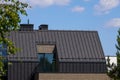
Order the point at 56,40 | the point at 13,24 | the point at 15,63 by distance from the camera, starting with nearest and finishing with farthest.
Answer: the point at 13,24 < the point at 15,63 < the point at 56,40

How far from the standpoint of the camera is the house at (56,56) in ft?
134

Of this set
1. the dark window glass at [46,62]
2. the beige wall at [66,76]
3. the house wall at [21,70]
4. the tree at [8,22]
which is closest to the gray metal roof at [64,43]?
the house wall at [21,70]

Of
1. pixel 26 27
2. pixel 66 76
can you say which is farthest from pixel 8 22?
pixel 26 27

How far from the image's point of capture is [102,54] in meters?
43.0

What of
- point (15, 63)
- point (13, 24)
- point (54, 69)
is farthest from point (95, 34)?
point (13, 24)

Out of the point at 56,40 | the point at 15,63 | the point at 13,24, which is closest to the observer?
the point at 13,24

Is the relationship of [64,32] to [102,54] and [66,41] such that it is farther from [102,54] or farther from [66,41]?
[102,54]

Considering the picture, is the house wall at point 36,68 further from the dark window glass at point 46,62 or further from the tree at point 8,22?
the tree at point 8,22

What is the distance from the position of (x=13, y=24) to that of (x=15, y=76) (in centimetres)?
2871

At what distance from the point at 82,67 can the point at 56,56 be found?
9.39ft

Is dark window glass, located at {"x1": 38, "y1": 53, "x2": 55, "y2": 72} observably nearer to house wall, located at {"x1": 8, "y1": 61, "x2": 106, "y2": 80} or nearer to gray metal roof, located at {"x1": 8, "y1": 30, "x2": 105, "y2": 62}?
→ house wall, located at {"x1": 8, "y1": 61, "x2": 106, "y2": 80}

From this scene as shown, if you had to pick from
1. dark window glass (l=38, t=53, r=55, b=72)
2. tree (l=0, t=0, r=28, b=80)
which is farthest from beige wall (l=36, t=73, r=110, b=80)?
tree (l=0, t=0, r=28, b=80)

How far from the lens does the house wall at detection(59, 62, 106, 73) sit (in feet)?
137

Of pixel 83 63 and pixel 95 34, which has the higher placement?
pixel 95 34
